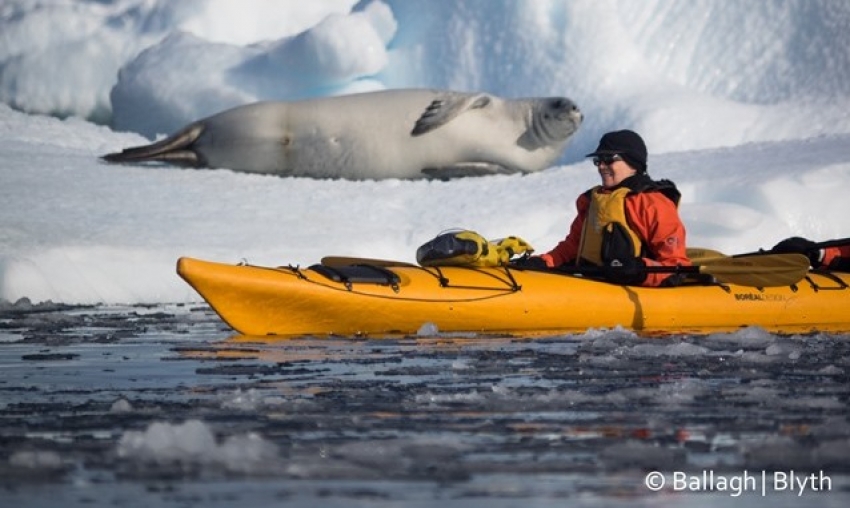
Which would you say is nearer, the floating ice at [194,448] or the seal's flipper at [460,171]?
the floating ice at [194,448]

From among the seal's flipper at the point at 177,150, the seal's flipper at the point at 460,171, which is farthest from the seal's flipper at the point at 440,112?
the seal's flipper at the point at 177,150

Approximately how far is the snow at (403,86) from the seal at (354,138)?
0.73m

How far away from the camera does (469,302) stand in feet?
20.5

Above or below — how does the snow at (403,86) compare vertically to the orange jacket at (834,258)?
above

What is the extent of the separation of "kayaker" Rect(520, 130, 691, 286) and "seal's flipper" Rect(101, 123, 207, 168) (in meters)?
5.44

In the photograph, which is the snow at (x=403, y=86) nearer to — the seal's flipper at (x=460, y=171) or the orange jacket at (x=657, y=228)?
the seal's flipper at (x=460, y=171)

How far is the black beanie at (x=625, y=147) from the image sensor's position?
6.40 metres

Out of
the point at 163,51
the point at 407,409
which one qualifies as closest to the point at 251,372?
the point at 407,409

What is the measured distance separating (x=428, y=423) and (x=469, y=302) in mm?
2529

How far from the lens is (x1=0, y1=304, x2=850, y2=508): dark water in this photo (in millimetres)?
2980

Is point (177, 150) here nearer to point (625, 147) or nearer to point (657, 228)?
point (625, 147)

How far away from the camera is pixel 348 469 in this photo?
10.3ft

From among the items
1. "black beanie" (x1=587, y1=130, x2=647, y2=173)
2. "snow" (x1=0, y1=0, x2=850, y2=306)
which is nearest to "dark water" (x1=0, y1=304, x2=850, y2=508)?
"black beanie" (x1=587, y1=130, x2=647, y2=173)

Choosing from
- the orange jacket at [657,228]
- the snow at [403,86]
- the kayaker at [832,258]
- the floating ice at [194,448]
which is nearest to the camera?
the floating ice at [194,448]
